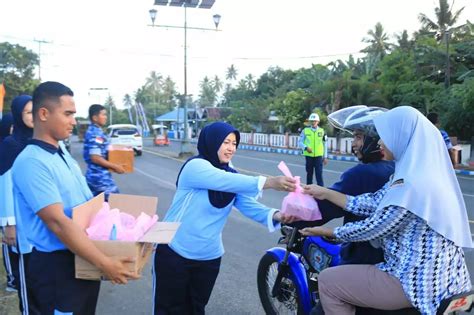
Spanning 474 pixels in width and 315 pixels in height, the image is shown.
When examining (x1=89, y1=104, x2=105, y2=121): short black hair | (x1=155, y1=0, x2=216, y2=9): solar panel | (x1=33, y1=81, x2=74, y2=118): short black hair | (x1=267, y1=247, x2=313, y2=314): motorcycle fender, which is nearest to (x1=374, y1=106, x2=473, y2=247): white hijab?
(x1=267, y1=247, x2=313, y2=314): motorcycle fender

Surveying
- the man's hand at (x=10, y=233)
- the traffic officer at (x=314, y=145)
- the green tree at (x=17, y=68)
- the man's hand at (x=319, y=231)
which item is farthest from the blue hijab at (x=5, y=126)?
the green tree at (x=17, y=68)

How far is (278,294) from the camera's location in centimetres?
359

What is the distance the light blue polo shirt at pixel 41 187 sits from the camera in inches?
80.5

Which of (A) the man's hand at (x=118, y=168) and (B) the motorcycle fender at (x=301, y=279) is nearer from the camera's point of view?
(B) the motorcycle fender at (x=301, y=279)

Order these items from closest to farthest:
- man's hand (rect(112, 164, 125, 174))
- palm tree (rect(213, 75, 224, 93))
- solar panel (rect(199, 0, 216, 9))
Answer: man's hand (rect(112, 164, 125, 174)) < solar panel (rect(199, 0, 216, 9)) < palm tree (rect(213, 75, 224, 93))

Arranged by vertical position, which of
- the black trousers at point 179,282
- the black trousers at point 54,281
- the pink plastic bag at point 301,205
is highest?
the pink plastic bag at point 301,205

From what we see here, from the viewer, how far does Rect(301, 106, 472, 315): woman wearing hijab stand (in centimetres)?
219

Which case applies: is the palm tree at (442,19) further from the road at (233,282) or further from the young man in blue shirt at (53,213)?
the young man in blue shirt at (53,213)

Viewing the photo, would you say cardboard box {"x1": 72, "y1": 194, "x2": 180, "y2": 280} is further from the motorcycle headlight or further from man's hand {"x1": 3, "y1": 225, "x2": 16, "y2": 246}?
man's hand {"x1": 3, "y1": 225, "x2": 16, "y2": 246}

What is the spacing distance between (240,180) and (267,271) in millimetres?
1397

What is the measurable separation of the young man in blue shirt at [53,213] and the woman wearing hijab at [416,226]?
1.25 metres

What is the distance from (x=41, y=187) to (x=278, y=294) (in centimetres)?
216

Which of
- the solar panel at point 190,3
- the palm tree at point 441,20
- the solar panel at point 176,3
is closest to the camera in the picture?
the solar panel at point 190,3

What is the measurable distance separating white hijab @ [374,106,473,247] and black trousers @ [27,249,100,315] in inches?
61.0
